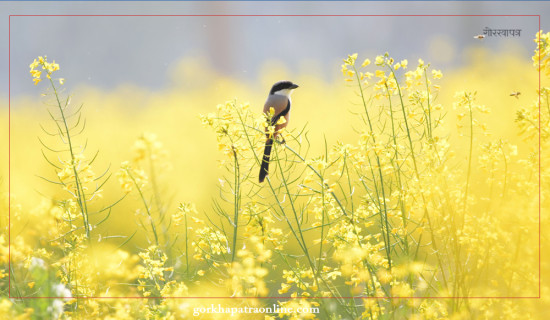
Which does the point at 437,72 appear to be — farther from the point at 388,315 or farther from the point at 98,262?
the point at 98,262

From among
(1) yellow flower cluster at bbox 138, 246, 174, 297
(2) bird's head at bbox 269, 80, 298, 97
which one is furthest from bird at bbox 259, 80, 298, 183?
(1) yellow flower cluster at bbox 138, 246, 174, 297

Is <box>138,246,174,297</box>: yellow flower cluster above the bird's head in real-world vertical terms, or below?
below

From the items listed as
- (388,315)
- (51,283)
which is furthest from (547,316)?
(51,283)

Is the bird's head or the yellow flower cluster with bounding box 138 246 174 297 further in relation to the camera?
the bird's head

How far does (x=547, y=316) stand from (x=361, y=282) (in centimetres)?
77

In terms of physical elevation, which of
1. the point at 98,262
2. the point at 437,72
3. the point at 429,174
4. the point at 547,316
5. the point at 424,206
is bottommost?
the point at 547,316

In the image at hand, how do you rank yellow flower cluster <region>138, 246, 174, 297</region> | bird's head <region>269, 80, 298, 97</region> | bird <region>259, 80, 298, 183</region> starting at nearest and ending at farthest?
yellow flower cluster <region>138, 246, 174, 297</region> < bird <region>259, 80, 298, 183</region> < bird's head <region>269, 80, 298, 97</region>

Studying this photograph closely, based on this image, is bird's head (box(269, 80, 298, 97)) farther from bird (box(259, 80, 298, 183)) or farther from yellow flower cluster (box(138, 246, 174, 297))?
yellow flower cluster (box(138, 246, 174, 297))

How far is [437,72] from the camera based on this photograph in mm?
2129

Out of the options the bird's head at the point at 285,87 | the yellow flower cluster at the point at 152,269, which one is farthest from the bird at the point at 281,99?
the yellow flower cluster at the point at 152,269

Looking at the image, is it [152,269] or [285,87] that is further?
[285,87]

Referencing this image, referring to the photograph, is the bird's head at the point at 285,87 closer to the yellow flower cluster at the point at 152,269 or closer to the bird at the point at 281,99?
the bird at the point at 281,99

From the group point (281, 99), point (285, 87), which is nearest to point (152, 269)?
point (281, 99)

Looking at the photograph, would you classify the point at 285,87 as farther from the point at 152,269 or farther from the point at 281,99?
the point at 152,269
